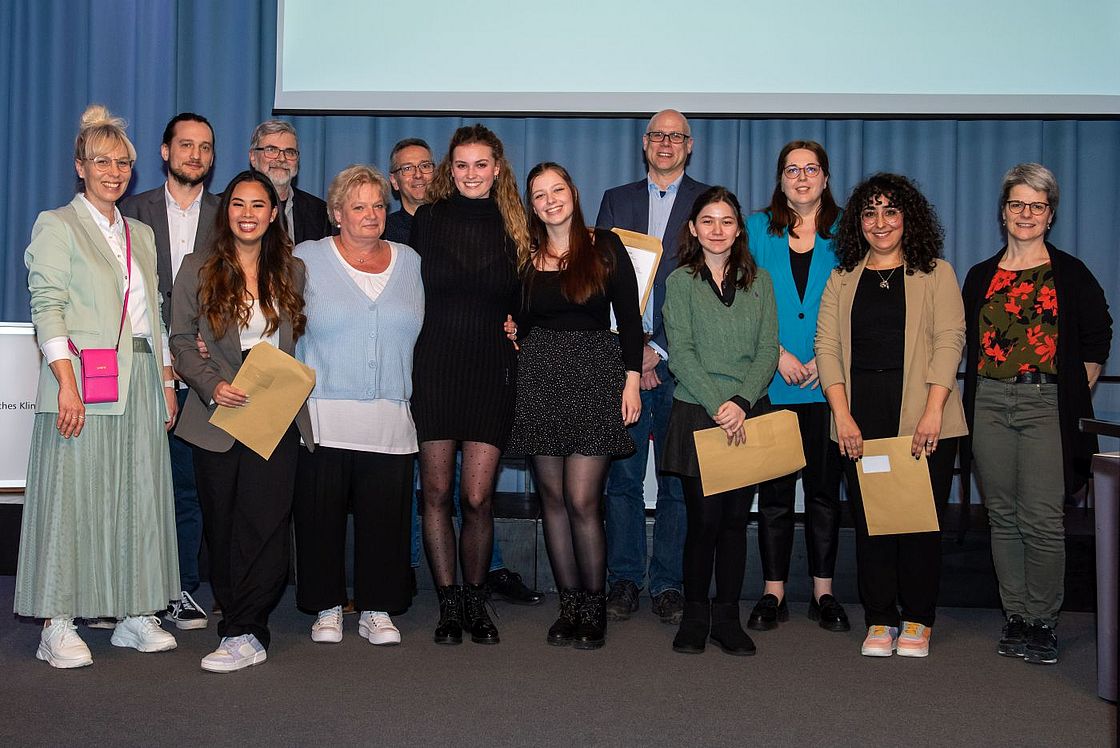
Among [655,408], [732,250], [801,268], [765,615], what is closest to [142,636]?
[655,408]

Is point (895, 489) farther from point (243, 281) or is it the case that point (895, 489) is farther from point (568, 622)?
point (243, 281)

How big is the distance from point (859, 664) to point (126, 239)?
2602mm

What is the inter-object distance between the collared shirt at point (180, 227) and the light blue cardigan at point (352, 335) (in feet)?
2.21

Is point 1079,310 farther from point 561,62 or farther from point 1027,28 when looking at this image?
point 561,62

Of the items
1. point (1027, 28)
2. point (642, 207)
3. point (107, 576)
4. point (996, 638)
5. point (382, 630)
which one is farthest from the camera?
point (1027, 28)

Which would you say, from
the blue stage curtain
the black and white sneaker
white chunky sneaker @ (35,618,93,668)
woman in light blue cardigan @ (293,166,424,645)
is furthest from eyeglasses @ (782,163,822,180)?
white chunky sneaker @ (35,618,93,668)

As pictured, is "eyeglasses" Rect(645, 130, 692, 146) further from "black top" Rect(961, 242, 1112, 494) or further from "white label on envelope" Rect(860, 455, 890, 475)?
"white label on envelope" Rect(860, 455, 890, 475)

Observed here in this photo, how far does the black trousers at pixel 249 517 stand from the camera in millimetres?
3002

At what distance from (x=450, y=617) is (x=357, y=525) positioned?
1.37ft

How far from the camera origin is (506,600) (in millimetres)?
3855

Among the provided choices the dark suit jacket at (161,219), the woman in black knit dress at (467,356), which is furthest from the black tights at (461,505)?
the dark suit jacket at (161,219)

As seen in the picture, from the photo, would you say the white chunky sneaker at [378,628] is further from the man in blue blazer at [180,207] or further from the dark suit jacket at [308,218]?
the dark suit jacket at [308,218]

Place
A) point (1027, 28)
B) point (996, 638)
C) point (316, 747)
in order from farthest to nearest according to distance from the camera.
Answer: point (1027, 28) < point (996, 638) < point (316, 747)

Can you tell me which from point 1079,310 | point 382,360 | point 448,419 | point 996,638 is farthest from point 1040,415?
point 382,360
